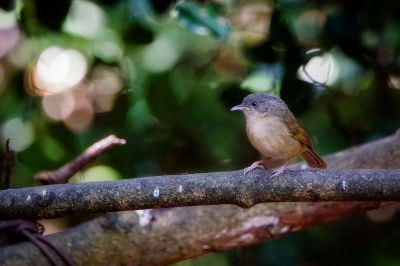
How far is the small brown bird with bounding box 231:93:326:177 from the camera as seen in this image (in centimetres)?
348

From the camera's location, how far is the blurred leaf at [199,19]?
12.1ft

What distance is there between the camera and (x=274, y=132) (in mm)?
3510

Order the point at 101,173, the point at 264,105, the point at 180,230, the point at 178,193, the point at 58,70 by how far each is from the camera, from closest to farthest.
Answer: the point at 178,193
the point at 180,230
the point at 264,105
the point at 101,173
the point at 58,70

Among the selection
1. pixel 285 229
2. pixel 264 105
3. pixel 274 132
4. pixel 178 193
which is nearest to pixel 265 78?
pixel 264 105

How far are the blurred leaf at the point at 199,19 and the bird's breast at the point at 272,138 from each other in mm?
476

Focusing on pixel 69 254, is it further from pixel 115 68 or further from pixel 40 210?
pixel 115 68

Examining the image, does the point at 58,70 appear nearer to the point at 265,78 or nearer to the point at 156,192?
the point at 265,78

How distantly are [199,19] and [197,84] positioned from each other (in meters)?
0.95

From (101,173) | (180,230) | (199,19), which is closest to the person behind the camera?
(180,230)

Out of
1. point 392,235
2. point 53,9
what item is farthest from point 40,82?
point 392,235

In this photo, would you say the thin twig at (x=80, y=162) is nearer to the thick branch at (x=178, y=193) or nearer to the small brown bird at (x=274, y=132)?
the thick branch at (x=178, y=193)

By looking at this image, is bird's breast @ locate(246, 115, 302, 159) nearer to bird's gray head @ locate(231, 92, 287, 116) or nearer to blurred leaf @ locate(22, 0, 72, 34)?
bird's gray head @ locate(231, 92, 287, 116)

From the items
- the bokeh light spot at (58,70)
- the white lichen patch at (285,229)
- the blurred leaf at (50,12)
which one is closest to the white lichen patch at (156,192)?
the white lichen patch at (285,229)

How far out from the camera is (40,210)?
8.45 feet
